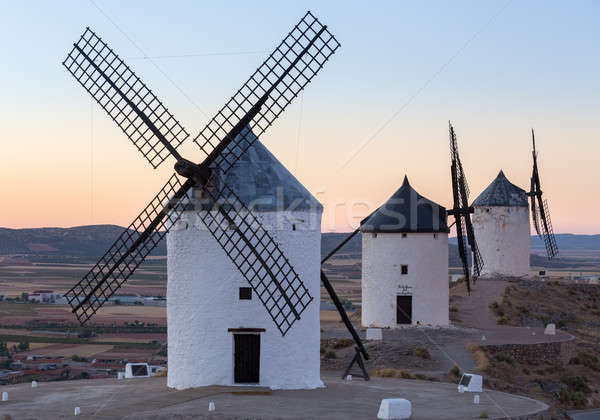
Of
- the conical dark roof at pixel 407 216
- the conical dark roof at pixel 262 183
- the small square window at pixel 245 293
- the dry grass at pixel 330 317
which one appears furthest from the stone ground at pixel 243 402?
the dry grass at pixel 330 317

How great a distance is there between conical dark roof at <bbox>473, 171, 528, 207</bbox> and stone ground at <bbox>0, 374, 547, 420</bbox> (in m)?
31.4

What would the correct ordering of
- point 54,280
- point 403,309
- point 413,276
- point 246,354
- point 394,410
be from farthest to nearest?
point 54,280
point 403,309
point 413,276
point 246,354
point 394,410

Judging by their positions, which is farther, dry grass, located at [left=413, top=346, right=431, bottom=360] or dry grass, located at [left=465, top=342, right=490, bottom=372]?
dry grass, located at [left=413, top=346, right=431, bottom=360]

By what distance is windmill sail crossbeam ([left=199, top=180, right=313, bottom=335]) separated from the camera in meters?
22.0

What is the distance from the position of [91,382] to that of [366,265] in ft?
50.9

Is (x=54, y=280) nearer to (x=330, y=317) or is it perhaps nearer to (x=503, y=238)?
(x=330, y=317)

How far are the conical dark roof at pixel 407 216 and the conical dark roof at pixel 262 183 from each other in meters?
13.8

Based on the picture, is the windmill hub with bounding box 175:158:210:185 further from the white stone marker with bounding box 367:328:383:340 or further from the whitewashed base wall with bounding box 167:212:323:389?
the white stone marker with bounding box 367:328:383:340

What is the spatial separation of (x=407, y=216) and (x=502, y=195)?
1924cm

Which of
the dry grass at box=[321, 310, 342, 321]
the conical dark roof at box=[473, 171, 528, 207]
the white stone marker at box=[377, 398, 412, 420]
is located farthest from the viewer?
the dry grass at box=[321, 310, 342, 321]

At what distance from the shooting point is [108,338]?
8112 cm

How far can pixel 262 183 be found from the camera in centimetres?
2334

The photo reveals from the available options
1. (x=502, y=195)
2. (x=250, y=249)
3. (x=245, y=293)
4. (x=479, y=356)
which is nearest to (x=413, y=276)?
(x=479, y=356)

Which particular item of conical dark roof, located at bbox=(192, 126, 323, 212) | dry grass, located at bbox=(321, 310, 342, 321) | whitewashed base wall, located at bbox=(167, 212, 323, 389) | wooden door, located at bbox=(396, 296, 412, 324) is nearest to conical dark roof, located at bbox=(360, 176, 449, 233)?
wooden door, located at bbox=(396, 296, 412, 324)
